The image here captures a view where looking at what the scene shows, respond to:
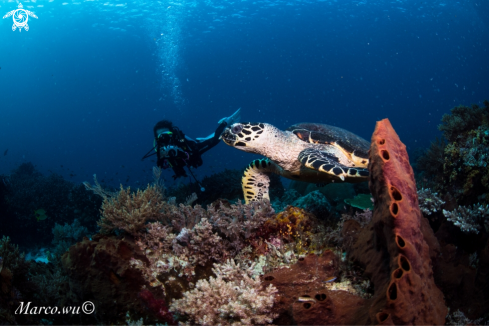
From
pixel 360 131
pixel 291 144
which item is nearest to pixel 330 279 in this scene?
pixel 291 144

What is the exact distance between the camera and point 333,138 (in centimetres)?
424

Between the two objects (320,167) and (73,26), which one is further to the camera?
(73,26)

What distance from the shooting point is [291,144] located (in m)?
4.05

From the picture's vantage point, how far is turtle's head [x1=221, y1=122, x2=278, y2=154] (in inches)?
155

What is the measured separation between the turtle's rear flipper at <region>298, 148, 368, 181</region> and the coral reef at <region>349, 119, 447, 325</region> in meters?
1.31

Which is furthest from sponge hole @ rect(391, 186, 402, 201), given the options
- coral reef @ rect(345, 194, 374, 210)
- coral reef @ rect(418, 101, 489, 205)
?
coral reef @ rect(345, 194, 374, 210)

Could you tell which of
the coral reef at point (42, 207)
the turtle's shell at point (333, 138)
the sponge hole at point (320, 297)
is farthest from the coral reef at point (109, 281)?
the coral reef at point (42, 207)

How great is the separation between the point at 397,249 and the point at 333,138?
314cm

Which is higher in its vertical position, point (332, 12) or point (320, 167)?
point (332, 12)

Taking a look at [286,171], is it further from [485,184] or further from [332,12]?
[332,12]

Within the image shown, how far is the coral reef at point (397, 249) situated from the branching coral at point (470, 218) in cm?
148

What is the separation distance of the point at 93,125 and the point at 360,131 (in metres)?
122

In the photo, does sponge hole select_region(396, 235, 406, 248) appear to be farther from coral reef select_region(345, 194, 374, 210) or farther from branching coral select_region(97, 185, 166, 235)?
coral reef select_region(345, 194, 374, 210)

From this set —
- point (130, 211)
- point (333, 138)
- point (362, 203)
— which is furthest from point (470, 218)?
point (130, 211)
